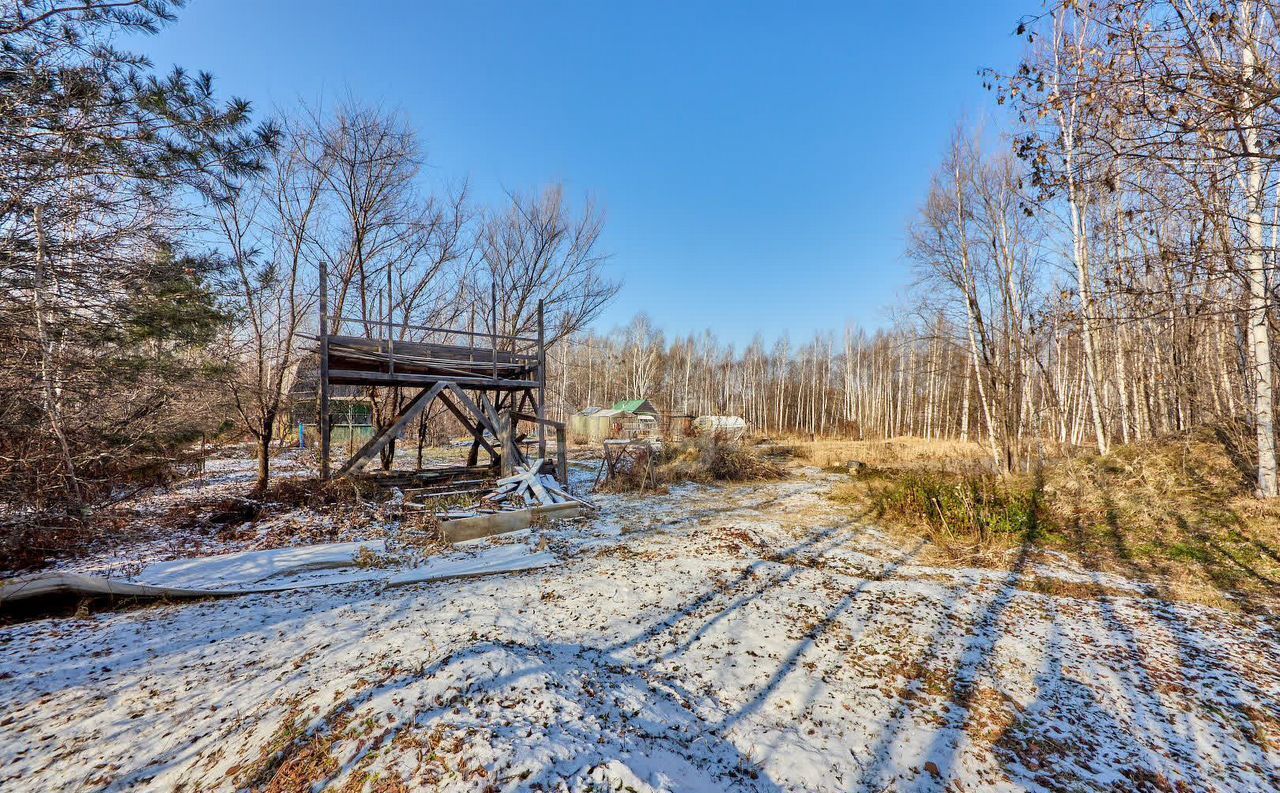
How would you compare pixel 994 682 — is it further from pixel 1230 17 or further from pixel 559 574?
pixel 1230 17

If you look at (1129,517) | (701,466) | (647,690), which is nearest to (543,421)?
(701,466)

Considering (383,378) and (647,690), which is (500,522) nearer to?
(383,378)

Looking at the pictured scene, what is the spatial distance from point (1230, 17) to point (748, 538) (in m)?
6.56

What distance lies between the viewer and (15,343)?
4.28m

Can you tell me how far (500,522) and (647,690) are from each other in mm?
4708

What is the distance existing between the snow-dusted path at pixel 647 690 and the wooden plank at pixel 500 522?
1745 mm

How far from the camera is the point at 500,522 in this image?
7.29m

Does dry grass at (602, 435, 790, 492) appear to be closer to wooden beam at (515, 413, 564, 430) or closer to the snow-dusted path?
wooden beam at (515, 413, 564, 430)

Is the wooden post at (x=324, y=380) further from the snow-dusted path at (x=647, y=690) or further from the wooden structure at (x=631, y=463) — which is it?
the wooden structure at (x=631, y=463)

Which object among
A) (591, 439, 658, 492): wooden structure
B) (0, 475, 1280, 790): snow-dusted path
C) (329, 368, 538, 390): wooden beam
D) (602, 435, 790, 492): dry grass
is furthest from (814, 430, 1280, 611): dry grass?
(329, 368, 538, 390): wooden beam

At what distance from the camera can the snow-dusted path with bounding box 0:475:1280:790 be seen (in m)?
2.33

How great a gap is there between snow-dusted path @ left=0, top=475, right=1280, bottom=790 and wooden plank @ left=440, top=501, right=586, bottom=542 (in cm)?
175

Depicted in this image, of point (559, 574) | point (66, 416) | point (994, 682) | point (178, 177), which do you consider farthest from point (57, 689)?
point (994, 682)

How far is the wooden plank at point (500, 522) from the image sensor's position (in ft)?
22.2
